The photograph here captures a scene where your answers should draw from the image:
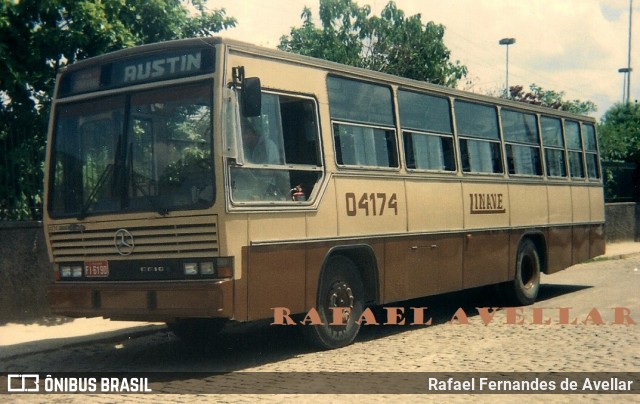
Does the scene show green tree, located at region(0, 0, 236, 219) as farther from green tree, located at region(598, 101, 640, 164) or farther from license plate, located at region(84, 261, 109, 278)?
green tree, located at region(598, 101, 640, 164)

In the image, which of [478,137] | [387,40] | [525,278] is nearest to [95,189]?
[478,137]

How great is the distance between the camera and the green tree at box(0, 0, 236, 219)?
12.5m

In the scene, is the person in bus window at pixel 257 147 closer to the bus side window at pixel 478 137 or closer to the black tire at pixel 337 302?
the black tire at pixel 337 302

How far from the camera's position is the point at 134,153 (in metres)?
9.24

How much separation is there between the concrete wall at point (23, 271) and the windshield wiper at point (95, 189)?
3.77 m

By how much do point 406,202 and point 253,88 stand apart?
11.1 ft

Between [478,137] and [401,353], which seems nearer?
[401,353]

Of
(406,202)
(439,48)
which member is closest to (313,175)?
(406,202)

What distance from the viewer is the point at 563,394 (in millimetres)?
7328

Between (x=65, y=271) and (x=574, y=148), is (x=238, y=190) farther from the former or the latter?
(x=574, y=148)

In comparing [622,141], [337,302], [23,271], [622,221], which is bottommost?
[337,302]

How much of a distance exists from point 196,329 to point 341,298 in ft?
6.55

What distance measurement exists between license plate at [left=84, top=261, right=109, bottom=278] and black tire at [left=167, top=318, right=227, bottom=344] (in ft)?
4.99

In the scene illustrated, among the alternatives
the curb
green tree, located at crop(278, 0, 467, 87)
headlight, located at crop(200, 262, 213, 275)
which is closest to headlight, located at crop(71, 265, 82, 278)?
the curb
